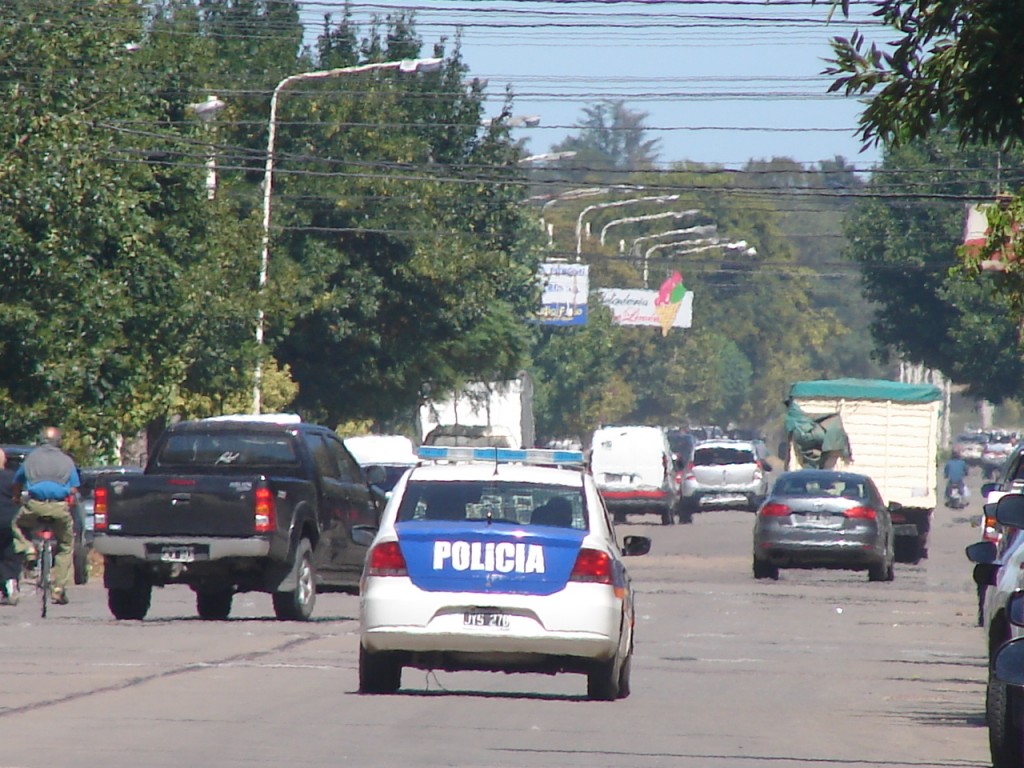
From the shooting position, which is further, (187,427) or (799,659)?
(187,427)

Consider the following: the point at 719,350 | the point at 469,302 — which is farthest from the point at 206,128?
the point at 719,350

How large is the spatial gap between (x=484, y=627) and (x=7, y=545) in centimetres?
1058

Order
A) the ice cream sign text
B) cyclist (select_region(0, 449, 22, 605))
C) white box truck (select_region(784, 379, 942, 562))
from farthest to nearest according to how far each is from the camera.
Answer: white box truck (select_region(784, 379, 942, 562)) → cyclist (select_region(0, 449, 22, 605)) → the ice cream sign text

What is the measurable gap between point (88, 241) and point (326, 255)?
19.4 metres

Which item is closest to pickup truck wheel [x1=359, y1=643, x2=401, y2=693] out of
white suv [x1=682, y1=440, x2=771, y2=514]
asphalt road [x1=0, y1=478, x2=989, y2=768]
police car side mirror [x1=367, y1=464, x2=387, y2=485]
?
asphalt road [x1=0, y1=478, x2=989, y2=768]

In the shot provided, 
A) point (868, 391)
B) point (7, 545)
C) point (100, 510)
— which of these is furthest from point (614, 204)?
point (100, 510)

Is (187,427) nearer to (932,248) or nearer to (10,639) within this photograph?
(10,639)

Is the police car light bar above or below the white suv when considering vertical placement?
above

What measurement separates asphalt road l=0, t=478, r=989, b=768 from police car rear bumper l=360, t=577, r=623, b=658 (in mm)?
384

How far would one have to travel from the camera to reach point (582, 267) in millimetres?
75188

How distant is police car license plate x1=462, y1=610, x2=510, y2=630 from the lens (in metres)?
14.1

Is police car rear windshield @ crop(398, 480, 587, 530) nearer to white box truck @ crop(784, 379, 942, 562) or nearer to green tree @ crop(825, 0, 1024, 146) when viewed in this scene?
green tree @ crop(825, 0, 1024, 146)

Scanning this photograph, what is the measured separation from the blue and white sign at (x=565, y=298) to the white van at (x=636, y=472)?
22.6 meters

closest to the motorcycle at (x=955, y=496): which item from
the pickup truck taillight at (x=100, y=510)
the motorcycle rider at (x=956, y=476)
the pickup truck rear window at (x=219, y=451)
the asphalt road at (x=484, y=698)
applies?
the motorcycle rider at (x=956, y=476)
